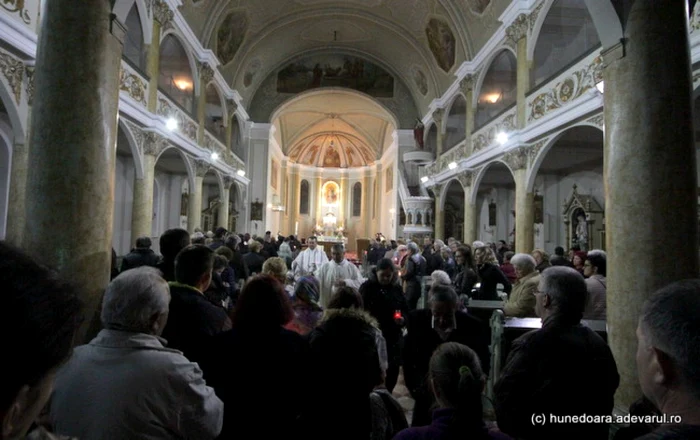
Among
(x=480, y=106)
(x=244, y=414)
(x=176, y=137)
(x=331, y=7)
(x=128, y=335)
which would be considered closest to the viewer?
(x=128, y=335)

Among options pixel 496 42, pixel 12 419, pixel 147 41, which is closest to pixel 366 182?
pixel 496 42

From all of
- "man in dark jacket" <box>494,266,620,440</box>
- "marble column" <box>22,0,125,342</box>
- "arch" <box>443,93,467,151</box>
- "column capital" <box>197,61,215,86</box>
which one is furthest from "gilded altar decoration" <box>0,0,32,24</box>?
"arch" <box>443,93,467,151</box>

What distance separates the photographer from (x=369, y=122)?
1110 inches

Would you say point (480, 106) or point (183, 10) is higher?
point (183, 10)

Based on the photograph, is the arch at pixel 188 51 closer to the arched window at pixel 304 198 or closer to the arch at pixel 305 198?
the arched window at pixel 304 198

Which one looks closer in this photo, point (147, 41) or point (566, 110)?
point (566, 110)

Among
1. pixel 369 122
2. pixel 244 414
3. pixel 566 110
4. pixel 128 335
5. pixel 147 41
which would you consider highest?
pixel 369 122

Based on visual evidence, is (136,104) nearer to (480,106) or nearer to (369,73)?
(480,106)

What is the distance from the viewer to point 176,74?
46.7 ft

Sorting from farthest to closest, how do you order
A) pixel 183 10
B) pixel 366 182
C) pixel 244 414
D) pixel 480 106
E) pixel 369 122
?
1. pixel 366 182
2. pixel 369 122
3. pixel 480 106
4. pixel 183 10
5. pixel 244 414

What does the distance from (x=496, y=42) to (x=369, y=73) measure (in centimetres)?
1013

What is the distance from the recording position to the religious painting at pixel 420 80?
1916 cm

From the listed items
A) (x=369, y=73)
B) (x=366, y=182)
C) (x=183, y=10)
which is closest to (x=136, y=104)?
(x=183, y=10)

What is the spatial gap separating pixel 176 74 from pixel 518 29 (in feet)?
36.5
